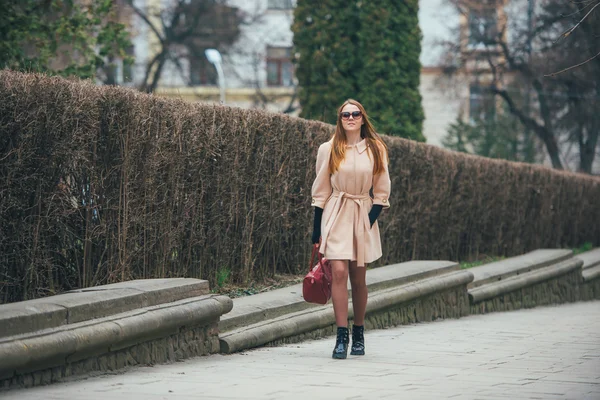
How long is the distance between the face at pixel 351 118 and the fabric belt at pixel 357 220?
1.64ft

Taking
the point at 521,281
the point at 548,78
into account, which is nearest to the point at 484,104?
the point at 548,78

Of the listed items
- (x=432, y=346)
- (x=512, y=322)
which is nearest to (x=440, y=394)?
(x=432, y=346)

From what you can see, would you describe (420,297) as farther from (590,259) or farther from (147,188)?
(590,259)

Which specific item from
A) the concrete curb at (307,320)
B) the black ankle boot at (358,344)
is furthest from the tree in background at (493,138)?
the black ankle boot at (358,344)

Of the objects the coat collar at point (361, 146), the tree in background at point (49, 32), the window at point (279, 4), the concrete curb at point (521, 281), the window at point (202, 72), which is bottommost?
the concrete curb at point (521, 281)

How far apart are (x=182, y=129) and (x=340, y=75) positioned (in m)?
13.6

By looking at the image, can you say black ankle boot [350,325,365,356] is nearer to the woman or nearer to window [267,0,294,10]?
the woman

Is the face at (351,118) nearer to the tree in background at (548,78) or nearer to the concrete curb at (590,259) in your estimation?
the concrete curb at (590,259)

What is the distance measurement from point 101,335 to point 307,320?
2929 mm

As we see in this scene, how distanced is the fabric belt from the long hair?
0.22 metres

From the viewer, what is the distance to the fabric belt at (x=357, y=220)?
8.06 m

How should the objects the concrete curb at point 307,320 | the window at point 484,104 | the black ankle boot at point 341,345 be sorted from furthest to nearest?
the window at point 484,104, the concrete curb at point 307,320, the black ankle boot at point 341,345

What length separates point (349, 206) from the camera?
8.10m

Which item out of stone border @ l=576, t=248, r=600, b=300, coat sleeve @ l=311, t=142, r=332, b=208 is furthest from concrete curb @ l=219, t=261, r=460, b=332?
stone border @ l=576, t=248, r=600, b=300
